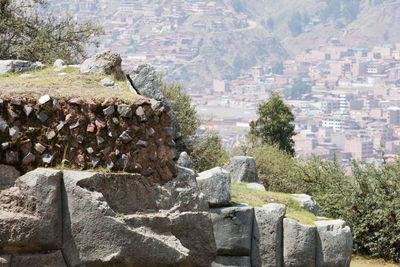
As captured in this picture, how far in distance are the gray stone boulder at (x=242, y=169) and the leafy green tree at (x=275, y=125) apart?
60.2 ft

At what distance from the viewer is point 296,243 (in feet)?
52.7

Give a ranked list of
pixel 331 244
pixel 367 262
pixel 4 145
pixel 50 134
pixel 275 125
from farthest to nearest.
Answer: pixel 275 125 < pixel 367 262 < pixel 331 244 < pixel 50 134 < pixel 4 145

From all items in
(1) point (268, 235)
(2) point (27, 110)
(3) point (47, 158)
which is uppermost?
(2) point (27, 110)

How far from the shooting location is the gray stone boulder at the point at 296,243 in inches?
632

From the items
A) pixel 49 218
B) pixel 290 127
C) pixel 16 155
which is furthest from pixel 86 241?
pixel 290 127

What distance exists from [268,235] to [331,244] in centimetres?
177

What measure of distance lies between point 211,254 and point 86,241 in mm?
3447

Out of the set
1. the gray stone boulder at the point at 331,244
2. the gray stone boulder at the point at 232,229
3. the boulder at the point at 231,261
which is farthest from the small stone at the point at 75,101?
the gray stone boulder at the point at 331,244

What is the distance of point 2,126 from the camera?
11.6 meters

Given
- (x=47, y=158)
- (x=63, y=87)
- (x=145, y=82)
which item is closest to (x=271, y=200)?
(x=145, y=82)

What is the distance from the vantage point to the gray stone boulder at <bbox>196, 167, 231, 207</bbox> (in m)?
15.8

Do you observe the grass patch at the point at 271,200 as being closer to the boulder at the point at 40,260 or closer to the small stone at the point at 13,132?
the boulder at the point at 40,260

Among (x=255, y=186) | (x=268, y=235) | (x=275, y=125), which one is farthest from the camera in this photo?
(x=275, y=125)

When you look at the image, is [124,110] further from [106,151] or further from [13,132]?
[13,132]
